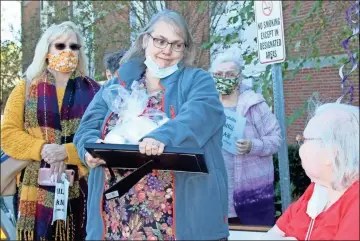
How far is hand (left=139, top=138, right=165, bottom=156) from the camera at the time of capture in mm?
2539

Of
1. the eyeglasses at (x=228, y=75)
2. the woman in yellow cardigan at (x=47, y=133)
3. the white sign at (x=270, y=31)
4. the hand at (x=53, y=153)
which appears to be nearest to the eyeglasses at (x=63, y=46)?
the woman in yellow cardigan at (x=47, y=133)

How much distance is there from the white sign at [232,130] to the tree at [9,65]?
34.8 ft

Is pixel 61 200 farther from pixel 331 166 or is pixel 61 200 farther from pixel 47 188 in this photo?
pixel 331 166

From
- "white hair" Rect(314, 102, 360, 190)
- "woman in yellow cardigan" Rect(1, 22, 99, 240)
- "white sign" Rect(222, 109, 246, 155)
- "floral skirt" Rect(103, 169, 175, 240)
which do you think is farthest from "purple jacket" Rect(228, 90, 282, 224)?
"white hair" Rect(314, 102, 360, 190)

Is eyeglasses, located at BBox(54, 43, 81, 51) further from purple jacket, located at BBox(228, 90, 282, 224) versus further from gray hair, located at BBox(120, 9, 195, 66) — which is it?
purple jacket, located at BBox(228, 90, 282, 224)

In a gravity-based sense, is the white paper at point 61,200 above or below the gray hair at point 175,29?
below

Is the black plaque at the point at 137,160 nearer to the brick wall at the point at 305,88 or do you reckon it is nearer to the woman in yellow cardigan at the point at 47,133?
the woman in yellow cardigan at the point at 47,133

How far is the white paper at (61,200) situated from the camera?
4016mm

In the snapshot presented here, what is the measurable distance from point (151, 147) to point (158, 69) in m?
0.64

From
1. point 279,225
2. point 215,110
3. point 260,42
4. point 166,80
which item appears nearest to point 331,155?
point 279,225

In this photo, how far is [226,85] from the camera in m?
4.94

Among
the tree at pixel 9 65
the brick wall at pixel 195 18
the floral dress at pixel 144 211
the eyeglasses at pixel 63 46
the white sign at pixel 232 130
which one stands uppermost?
the tree at pixel 9 65

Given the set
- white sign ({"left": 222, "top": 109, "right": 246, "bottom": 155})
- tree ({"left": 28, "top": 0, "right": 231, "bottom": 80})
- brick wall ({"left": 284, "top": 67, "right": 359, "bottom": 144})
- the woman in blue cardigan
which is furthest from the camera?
brick wall ({"left": 284, "top": 67, "right": 359, "bottom": 144})

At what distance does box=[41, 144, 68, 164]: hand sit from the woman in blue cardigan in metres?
1.05
